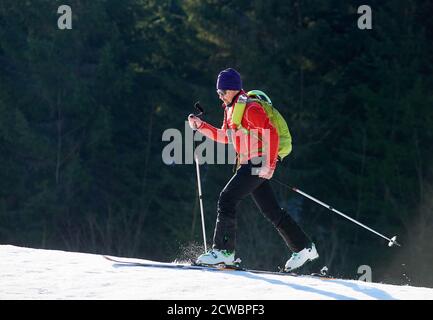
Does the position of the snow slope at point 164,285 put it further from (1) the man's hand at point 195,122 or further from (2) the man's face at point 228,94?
(2) the man's face at point 228,94

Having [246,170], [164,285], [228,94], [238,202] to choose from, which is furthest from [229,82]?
[164,285]

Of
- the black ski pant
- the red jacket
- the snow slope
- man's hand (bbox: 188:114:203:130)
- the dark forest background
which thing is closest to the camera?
the snow slope

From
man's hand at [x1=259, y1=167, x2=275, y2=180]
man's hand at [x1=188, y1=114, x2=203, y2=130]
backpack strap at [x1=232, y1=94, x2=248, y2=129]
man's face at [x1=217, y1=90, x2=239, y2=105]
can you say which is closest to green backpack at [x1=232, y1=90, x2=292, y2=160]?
backpack strap at [x1=232, y1=94, x2=248, y2=129]

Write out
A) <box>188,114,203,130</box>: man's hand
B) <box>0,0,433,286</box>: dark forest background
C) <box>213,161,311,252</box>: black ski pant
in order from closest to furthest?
<box>213,161,311,252</box>: black ski pant < <box>188,114,203,130</box>: man's hand < <box>0,0,433,286</box>: dark forest background

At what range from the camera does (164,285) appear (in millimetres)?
8023

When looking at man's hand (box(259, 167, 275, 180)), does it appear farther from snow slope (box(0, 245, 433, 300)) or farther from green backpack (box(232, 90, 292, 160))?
snow slope (box(0, 245, 433, 300))

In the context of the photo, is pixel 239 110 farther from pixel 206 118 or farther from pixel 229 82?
pixel 206 118

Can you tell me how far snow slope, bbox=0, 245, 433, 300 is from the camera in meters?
7.64

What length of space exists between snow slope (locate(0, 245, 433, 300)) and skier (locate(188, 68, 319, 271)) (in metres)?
0.39
